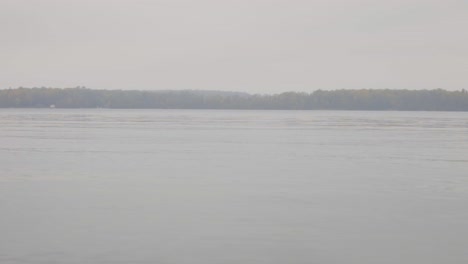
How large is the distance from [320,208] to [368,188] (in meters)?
2.49

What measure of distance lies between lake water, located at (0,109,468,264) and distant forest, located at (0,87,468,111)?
78772 millimetres

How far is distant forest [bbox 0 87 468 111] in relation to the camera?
94250 mm

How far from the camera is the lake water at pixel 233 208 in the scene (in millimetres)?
7758

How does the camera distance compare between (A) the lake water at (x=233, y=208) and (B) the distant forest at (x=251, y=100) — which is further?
(B) the distant forest at (x=251, y=100)

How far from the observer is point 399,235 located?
859 cm

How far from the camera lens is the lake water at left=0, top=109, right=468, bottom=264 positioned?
776 cm

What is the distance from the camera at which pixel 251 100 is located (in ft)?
345

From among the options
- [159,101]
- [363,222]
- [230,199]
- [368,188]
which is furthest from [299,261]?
[159,101]

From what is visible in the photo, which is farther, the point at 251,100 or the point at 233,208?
the point at 251,100

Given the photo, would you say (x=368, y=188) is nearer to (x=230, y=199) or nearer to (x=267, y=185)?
(x=267, y=185)

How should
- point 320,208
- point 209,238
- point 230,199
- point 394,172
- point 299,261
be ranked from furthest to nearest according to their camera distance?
point 394,172
point 230,199
point 320,208
point 209,238
point 299,261

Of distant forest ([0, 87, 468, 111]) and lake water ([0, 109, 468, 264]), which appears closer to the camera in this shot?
lake water ([0, 109, 468, 264])

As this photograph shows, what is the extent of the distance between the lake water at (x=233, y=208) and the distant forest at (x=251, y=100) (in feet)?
258

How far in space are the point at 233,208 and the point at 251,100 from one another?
312 feet
